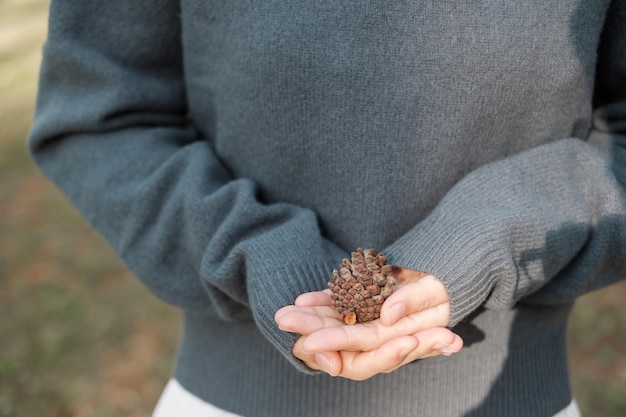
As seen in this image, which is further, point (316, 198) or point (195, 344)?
point (195, 344)

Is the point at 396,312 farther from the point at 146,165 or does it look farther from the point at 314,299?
the point at 146,165

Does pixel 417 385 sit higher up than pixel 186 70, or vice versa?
pixel 186 70

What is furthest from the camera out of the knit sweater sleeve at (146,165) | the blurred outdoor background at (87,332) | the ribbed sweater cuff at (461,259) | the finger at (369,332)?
the blurred outdoor background at (87,332)

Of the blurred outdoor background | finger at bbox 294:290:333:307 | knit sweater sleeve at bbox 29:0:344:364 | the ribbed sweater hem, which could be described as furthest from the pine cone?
the blurred outdoor background

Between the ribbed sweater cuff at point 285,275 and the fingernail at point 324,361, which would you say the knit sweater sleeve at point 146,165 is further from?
the fingernail at point 324,361

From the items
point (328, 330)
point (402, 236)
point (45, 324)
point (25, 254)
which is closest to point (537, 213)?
point (402, 236)

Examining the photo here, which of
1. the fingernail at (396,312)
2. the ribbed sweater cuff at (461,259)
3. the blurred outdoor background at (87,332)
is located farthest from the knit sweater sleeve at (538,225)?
the blurred outdoor background at (87,332)

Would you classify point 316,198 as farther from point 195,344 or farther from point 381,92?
point 195,344

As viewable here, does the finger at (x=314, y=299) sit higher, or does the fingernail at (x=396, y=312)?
the fingernail at (x=396, y=312)
